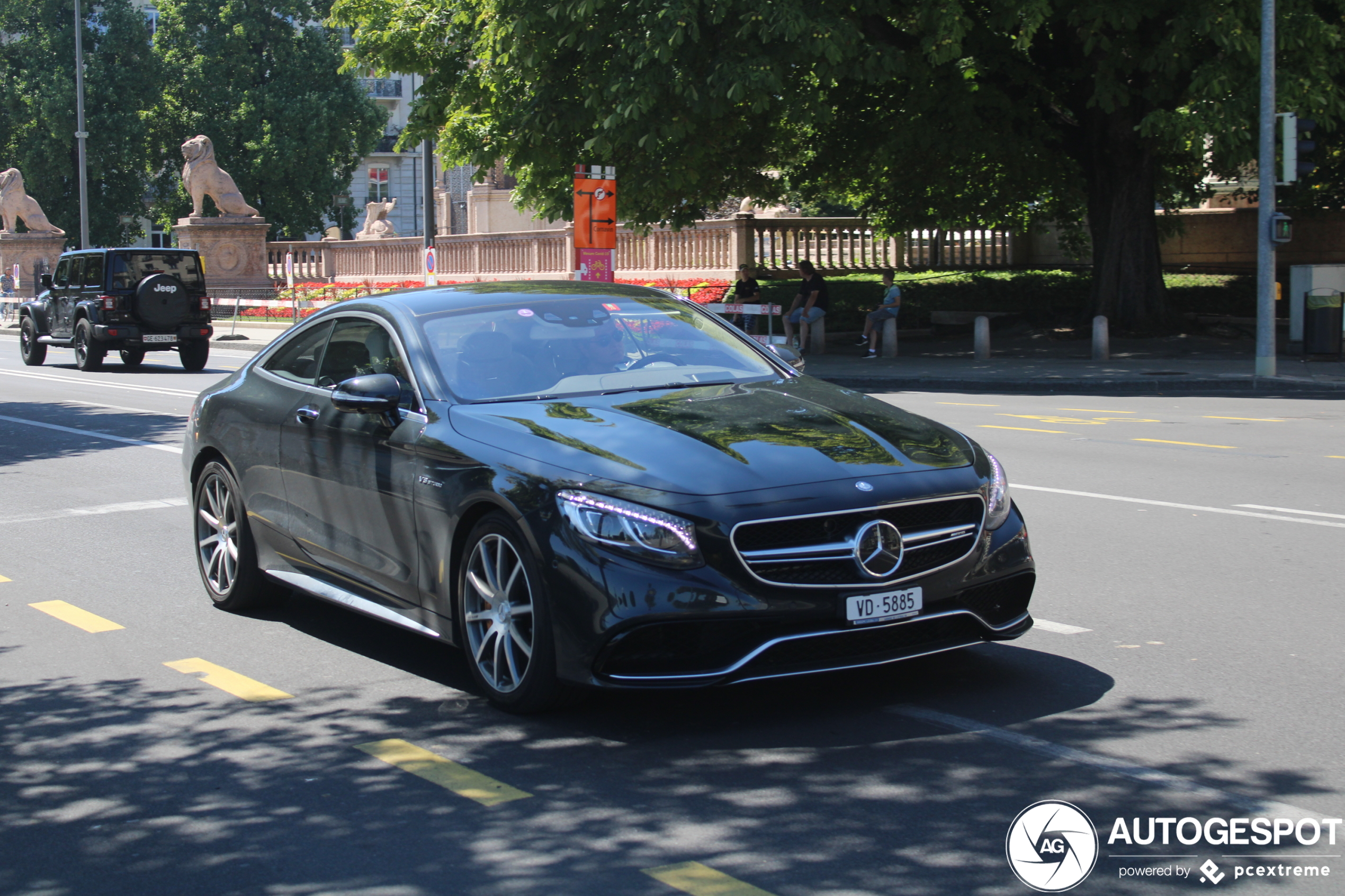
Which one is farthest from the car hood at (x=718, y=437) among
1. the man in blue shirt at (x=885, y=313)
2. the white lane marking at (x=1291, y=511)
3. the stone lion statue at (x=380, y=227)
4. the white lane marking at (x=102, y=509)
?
the stone lion statue at (x=380, y=227)

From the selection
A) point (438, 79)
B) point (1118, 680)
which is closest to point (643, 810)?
point (1118, 680)

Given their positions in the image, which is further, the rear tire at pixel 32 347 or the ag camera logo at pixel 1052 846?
the rear tire at pixel 32 347

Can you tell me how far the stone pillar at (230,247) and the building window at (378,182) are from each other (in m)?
48.6

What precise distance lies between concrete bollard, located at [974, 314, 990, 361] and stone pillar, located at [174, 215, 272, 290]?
2797 centimetres

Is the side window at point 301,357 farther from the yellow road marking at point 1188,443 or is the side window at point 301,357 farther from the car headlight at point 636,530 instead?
the yellow road marking at point 1188,443

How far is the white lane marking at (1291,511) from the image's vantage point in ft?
30.0

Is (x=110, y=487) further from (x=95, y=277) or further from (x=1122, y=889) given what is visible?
(x=95, y=277)

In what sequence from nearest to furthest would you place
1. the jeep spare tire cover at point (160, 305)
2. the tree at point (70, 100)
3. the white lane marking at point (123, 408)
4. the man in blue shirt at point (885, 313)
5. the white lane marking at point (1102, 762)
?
the white lane marking at point (1102, 762)
the white lane marking at point (123, 408)
the jeep spare tire cover at point (160, 305)
the man in blue shirt at point (885, 313)
the tree at point (70, 100)

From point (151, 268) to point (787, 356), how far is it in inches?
871

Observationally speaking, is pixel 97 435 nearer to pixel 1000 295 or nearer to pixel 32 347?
pixel 32 347

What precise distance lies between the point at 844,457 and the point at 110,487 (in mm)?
7894

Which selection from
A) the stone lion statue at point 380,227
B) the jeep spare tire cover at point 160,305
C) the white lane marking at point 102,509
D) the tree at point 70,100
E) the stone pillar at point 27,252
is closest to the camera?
the white lane marking at point 102,509

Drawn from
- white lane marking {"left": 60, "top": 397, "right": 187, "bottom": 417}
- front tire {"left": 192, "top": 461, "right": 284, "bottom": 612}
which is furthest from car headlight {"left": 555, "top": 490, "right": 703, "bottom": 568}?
white lane marking {"left": 60, "top": 397, "right": 187, "bottom": 417}

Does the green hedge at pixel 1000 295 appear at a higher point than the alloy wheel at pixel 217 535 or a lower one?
higher
